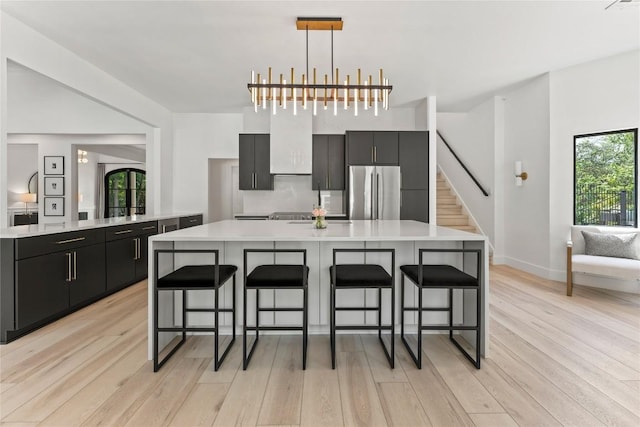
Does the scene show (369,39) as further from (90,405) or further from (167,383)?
(90,405)

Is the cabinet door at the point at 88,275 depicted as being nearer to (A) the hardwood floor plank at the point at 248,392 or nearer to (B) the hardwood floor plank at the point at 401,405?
(A) the hardwood floor plank at the point at 248,392

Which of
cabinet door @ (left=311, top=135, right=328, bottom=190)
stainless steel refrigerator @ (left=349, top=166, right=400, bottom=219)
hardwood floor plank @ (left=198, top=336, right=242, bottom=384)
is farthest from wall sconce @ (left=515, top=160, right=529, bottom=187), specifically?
hardwood floor plank @ (left=198, top=336, right=242, bottom=384)

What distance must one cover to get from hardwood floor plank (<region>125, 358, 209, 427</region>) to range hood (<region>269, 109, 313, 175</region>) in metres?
3.73

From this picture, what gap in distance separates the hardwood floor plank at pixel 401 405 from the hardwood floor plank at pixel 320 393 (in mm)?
260

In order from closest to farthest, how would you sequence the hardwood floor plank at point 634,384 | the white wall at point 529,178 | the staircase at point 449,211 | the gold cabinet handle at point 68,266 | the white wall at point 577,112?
the hardwood floor plank at point 634,384 < the gold cabinet handle at point 68,266 < the white wall at point 577,112 < the white wall at point 529,178 < the staircase at point 449,211

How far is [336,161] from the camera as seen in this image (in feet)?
18.9

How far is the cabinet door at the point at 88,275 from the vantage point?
3428 mm

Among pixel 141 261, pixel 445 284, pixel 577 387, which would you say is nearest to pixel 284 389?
pixel 445 284

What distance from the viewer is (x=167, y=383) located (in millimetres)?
2102

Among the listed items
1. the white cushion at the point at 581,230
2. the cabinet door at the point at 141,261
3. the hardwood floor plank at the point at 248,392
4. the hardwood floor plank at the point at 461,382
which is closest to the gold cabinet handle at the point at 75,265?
the cabinet door at the point at 141,261

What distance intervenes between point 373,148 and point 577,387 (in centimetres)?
417

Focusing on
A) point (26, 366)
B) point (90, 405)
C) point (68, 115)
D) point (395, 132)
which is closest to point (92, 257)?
point (26, 366)

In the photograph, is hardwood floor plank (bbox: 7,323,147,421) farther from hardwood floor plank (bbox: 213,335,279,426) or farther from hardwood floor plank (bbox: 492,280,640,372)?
hardwood floor plank (bbox: 492,280,640,372)

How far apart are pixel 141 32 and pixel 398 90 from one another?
3.50 metres
